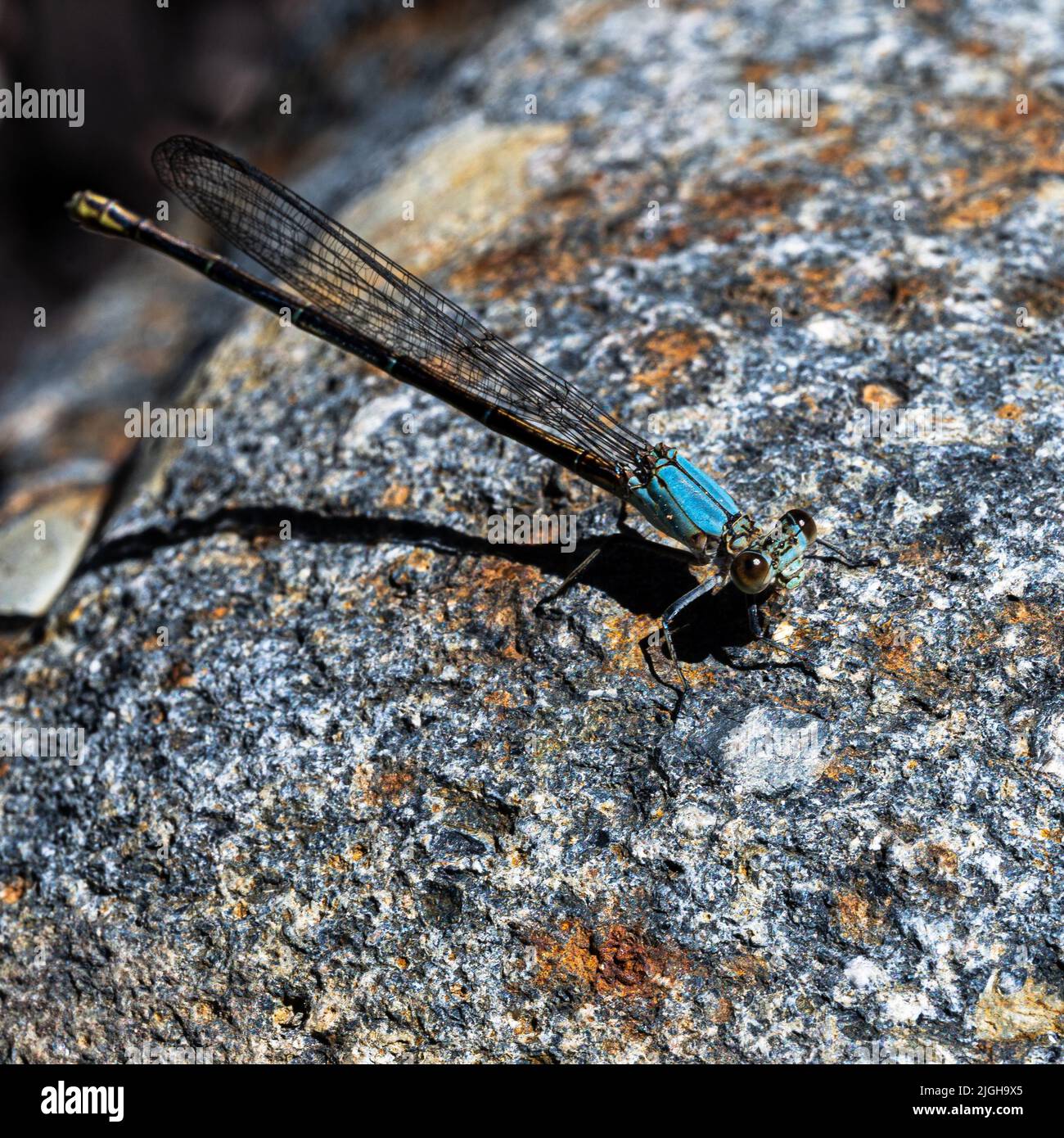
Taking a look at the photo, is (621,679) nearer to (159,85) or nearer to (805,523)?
(805,523)

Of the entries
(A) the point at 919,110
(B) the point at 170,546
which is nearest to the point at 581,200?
(A) the point at 919,110

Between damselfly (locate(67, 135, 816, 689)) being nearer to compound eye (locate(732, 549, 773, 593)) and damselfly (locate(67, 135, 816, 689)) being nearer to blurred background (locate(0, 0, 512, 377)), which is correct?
compound eye (locate(732, 549, 773, 593))

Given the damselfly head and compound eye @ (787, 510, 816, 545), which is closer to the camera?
the damselfly head

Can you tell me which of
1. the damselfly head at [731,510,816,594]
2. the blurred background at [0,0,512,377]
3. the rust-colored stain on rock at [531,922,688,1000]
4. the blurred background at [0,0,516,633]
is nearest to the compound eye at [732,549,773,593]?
the damselfly head at [731,510,816,594]

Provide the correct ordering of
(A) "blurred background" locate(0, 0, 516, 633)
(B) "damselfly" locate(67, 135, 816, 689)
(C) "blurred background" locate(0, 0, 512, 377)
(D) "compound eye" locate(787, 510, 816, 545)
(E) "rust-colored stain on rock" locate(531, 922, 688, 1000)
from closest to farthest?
(E) "rust-colored stain on rock" locate(531, 922, 688, 1000) < (D) "compound eye" locate(787, 510, 816, 545) < (B) "damselfly" locate(67, 135, 816, 689) < (A) "blurred background" locate(0, 0, 516, 633) < (C) "blurred background" locate(0, 0, 512, 377)

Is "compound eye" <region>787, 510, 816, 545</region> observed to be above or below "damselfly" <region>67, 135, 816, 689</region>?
below
